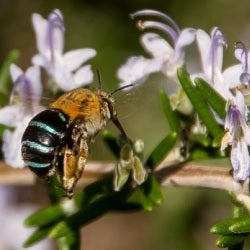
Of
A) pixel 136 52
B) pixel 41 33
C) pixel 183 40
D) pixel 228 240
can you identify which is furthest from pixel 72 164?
pixel 136 52

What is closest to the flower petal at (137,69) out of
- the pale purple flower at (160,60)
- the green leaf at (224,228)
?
the pale purple flower at (160,60)

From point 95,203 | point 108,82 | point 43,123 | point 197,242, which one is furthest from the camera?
point 108,82

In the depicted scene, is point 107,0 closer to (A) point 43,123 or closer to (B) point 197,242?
(B) point 197,242

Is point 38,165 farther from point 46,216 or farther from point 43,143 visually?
point 46,216

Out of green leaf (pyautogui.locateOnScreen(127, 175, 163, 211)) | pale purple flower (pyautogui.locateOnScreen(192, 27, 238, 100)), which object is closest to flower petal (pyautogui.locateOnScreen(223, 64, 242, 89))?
pale purple flower (pyautogui.locateOnScreen(192, 27, 238, 100))

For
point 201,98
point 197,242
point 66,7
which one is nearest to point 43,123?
point 201,98

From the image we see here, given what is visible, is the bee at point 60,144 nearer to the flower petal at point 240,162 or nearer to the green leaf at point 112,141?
the green leaf at point 112,141

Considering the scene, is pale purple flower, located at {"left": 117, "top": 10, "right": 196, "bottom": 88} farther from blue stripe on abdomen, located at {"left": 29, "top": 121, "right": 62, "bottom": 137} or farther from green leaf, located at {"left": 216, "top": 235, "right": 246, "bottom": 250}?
green leaf, located at {"left": 216, "top": 235, "right": 246, "bottom": 250}
